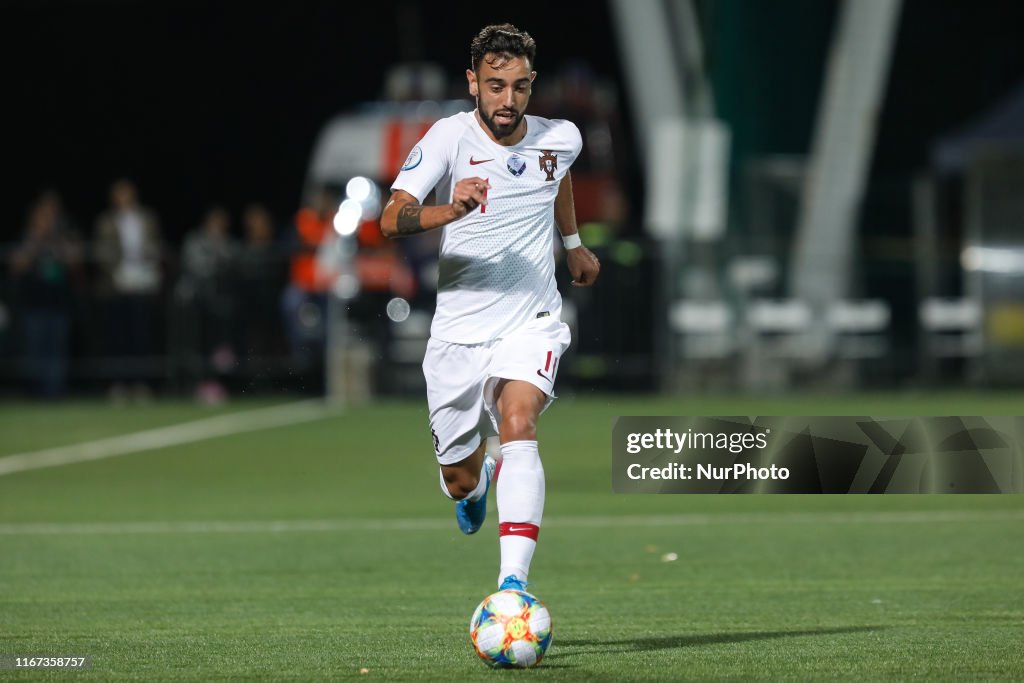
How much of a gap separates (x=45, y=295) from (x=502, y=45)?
1707cm

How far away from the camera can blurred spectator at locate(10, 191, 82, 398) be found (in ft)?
79.4

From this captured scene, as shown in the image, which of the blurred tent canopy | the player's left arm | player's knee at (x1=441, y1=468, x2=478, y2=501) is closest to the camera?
the player's left arm

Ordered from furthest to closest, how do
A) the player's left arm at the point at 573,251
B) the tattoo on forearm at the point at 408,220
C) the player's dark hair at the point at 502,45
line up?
the player's left arm at the point at 573,251, the player's dark hair at the point at 502,45, the tattoo on forearm at the point at 408,220

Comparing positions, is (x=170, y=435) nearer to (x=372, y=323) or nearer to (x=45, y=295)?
(x=372, y=323)

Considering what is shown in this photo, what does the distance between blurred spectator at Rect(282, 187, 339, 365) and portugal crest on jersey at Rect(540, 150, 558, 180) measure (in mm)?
15862

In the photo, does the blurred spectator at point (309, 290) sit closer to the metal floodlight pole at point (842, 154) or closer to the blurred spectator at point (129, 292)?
the blurred spectator at point (129, 292)

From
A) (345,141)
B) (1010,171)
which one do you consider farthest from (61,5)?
(1010,171)

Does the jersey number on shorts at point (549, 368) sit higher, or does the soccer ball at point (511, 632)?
the jersey number on shorts at point (549, 368)

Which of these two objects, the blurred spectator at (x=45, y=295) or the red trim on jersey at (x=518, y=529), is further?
the blurred spectator at (x=45, y=295)

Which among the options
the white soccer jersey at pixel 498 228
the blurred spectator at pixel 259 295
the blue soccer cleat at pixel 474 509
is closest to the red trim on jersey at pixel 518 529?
the white soccer jersey at pixel 498 228

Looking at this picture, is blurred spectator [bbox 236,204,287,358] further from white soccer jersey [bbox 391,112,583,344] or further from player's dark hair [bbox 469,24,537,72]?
player's dark hair [bbox 469,24,537,72]

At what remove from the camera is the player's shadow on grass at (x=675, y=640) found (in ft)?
26.2

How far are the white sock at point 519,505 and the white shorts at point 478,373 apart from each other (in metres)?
0.24

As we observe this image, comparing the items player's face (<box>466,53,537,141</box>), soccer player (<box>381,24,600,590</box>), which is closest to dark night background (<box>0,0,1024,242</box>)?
soccer player (<box>381,24,600,590</box>)
